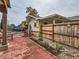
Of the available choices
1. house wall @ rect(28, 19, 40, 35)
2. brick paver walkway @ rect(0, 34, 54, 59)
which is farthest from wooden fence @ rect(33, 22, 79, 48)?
house wall @ rect(28, 19, 40, 35)

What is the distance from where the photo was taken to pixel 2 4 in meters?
7.54

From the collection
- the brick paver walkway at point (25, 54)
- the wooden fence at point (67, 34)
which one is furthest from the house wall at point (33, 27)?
the brick paver walkway at point (25, 54)

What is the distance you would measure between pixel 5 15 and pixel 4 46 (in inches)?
90.4

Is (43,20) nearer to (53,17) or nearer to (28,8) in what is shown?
(53,17)

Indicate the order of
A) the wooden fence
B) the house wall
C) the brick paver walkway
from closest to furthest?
the brick paver walkway, the wooden fence, the house wall

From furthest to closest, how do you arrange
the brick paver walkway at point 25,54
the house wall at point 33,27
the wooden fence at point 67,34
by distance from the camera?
1. the house wall at point 33,27
2. the wooden fence at point 67,34
3. the brick paver walkway at point 25,54

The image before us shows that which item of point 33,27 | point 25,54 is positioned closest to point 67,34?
point 25,54

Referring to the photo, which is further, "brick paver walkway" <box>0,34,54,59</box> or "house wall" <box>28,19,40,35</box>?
"house wall" <box>28,19,40,35</box>

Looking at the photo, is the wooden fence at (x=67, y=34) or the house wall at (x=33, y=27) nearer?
the wooden fence at (x=67, y=34)

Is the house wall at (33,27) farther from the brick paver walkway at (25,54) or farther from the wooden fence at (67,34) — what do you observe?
the brick paver walkway at (25,54)

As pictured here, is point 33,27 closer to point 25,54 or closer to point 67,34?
point 67,34

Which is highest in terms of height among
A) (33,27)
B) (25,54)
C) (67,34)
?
(33,27)

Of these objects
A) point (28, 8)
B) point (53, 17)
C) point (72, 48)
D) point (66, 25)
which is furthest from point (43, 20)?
point (28, 8)

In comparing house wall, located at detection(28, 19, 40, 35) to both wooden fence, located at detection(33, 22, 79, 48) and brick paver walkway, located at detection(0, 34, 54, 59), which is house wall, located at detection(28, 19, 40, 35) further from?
brick paver walkway, located at detection(0, 34, 54, 59)
